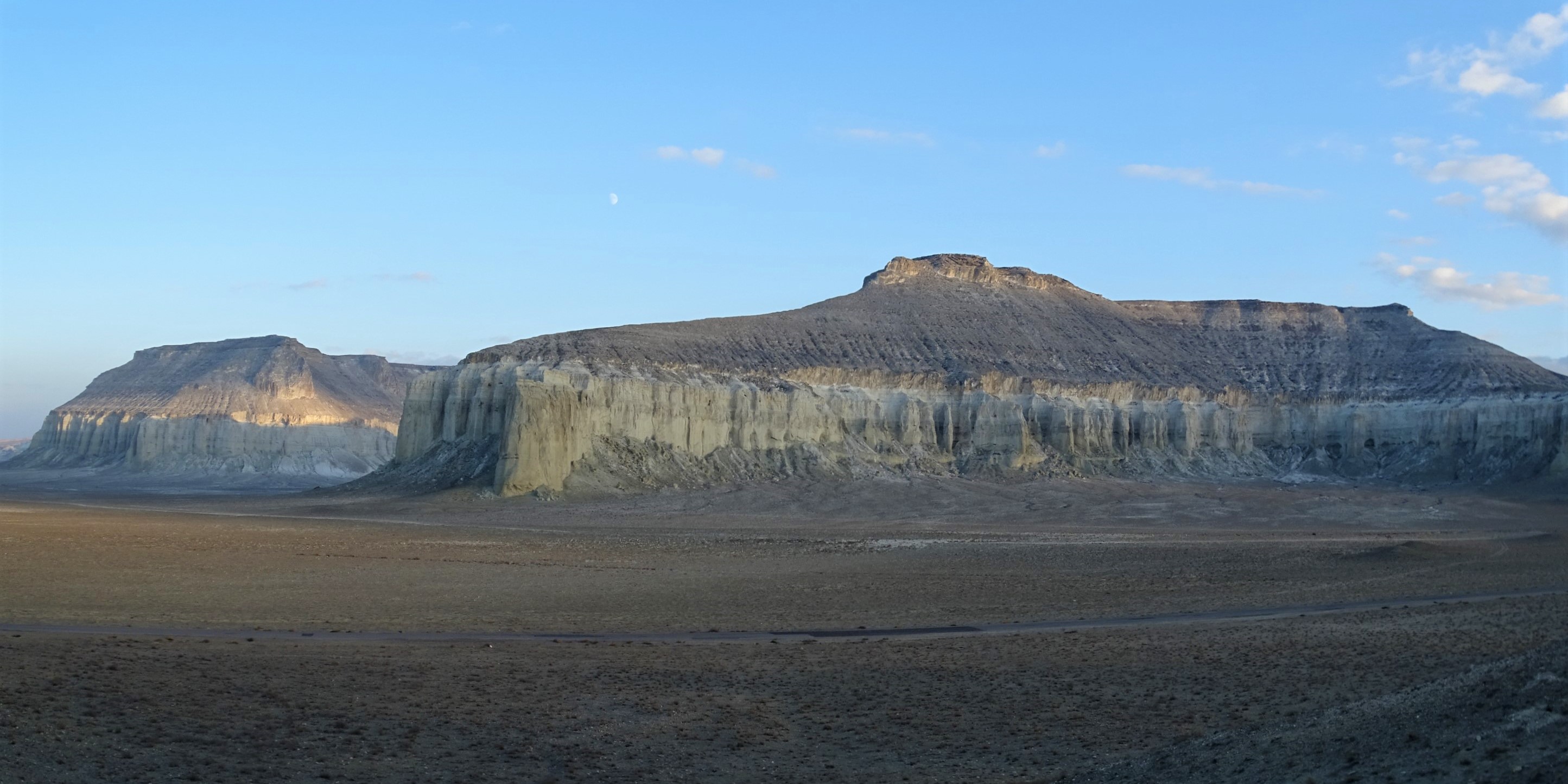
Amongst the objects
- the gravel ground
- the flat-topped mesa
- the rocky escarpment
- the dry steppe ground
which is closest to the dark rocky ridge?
the flat-topped mesa

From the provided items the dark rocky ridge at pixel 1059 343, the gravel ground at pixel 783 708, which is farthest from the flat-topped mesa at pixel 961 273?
the gravel ground at pixel 783 708

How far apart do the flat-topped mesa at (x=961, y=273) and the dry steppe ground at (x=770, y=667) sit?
6790cm

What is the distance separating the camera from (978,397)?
88875 mm

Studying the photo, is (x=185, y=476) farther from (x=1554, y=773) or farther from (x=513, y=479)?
(x=1554, y=773)

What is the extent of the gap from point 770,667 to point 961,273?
312 ft

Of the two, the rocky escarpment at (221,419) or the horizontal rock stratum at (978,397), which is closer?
the horizontal rock stratum at (978,397)

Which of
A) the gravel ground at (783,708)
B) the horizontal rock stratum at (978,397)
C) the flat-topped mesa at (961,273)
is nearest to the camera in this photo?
the gravel ground at (783,708)

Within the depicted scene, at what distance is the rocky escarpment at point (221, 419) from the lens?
438ft

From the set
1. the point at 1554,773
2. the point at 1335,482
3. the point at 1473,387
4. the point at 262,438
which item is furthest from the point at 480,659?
the point at 262,438

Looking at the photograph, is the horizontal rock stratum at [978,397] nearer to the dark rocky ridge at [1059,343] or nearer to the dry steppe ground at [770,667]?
the dark rocky ridge at [1059,343]

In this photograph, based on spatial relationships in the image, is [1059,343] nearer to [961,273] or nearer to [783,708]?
[961,273]

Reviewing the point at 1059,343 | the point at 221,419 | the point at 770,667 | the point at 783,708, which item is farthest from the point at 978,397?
the point at 221,419

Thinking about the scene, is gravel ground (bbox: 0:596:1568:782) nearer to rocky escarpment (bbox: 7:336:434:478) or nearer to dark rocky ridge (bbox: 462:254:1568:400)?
dark rocky ridge (bbox: 462:254:1568:400)

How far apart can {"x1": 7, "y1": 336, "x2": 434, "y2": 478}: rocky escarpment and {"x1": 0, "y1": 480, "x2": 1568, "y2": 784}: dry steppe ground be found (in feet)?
316
